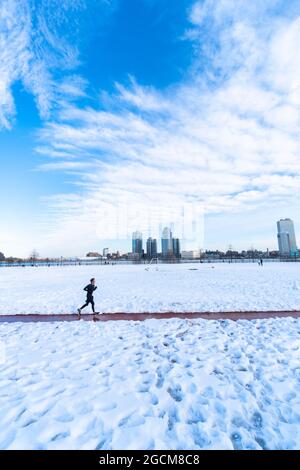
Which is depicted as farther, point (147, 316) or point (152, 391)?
point (147, 316)

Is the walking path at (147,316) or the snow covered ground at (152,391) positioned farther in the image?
the walking path at (147,316)

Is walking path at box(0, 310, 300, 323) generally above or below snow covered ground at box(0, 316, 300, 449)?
above

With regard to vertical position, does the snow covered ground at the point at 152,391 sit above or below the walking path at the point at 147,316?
below

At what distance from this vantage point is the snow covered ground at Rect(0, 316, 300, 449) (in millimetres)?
3059

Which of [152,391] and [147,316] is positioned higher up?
[147,316]

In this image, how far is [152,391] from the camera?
4031 mm

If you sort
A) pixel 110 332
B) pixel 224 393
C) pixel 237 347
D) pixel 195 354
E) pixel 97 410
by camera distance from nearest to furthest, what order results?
pixel 97 410, pixel 224 393, pixel 195 354, pixel 237 347, pixel 110 332

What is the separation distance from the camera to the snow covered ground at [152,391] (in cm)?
306

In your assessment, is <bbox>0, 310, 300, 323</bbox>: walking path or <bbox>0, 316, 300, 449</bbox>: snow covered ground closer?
<bbox>0, 316, 300, 449</bbox>: snow covered ground

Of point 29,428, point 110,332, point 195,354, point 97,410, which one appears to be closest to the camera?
point 29,428
